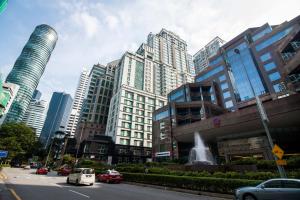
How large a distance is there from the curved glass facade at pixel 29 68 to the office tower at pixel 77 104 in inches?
1505

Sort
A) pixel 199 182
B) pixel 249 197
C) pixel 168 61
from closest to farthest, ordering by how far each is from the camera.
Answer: pixel 249 197 < pixel 199 182 < pixel 168 61

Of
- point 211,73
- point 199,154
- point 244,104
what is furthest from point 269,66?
point 199,154

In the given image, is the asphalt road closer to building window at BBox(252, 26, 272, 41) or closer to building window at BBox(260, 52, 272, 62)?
building window at BBox(260, 52, 272, 62)

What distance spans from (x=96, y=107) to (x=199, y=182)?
84577mm


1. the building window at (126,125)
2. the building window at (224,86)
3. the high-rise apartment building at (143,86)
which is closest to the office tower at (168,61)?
the high-rise apartment building at (143,86)

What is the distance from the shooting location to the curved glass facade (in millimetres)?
150750

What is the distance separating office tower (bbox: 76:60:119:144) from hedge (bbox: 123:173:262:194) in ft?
222

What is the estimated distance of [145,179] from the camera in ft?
67.7

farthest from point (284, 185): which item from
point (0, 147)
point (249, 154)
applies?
point (0, 147)

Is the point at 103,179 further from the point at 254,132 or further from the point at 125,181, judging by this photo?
the point at 254,132

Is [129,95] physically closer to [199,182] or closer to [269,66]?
[269,66]

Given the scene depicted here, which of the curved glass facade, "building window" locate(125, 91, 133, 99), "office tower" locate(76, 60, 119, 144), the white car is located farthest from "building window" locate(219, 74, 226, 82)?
the curved glass facade

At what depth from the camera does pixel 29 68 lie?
15512cm

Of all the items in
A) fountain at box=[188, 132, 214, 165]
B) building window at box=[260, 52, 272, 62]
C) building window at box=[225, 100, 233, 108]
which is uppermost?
building window at box=[260, 52, 272, 62]
